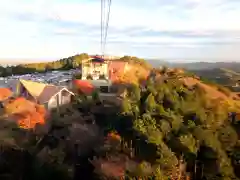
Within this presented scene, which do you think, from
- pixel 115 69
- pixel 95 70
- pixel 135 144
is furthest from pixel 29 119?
pixel 115 69

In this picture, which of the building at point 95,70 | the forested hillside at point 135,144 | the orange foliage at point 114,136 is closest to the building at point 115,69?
the building at point 95,70

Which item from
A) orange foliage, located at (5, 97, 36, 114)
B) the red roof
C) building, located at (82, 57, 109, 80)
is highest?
building, located at (82, 57, 109, 80)

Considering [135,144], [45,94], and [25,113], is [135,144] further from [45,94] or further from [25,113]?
[45,94]

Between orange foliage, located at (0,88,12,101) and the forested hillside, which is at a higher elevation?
orange foliage, located at (0,88,12,101)

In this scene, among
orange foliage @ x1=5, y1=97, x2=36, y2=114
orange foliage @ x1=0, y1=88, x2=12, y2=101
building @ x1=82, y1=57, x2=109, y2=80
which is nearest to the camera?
orange foliage @ x1=5, y1=97, x2=36, y2=114

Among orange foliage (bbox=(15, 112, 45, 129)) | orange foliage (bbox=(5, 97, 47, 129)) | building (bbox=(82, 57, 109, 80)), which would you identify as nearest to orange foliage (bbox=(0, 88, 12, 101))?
orange foliage (bbox=(5, 97, 47, 129))

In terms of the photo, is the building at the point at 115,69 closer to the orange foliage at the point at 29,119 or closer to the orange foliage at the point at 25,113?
the orange foliage at the point at 25,113

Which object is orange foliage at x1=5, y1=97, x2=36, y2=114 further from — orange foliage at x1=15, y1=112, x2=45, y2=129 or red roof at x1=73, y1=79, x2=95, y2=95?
red roof at x1=73, y1=79, x2=95, y2=95
